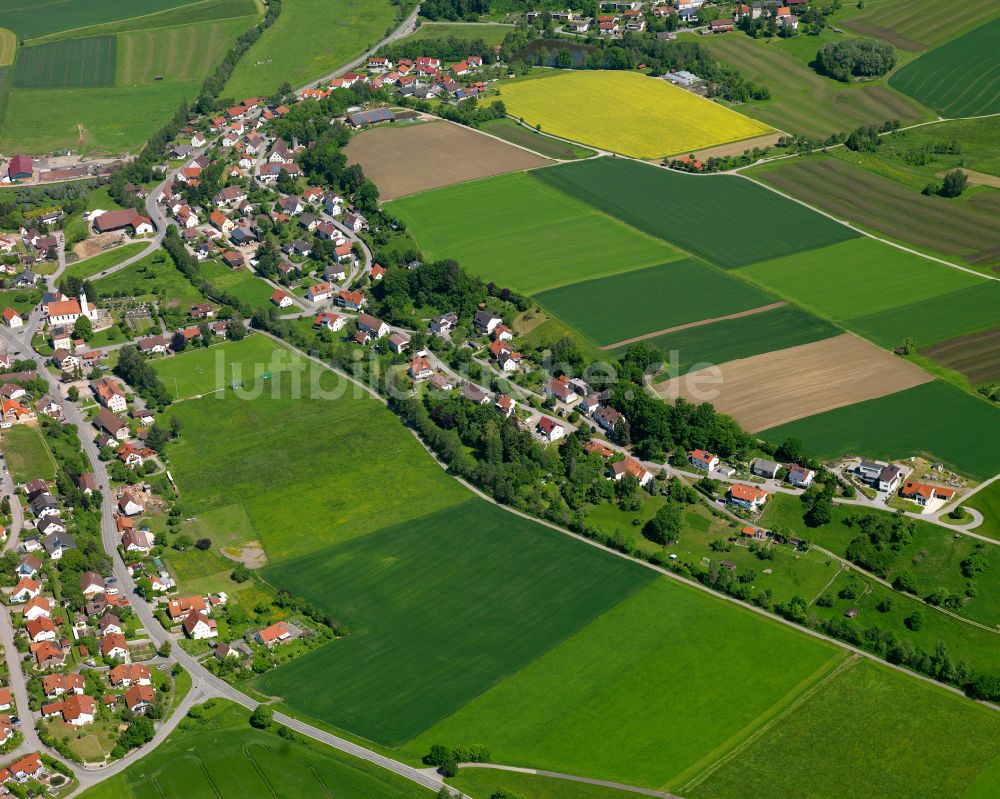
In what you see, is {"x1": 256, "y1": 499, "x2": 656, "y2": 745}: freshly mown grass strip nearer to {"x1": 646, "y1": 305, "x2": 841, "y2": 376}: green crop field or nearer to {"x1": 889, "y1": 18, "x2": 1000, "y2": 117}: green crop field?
{"x1": 646, "y1": 305, "x2": 841, "y2": 376}: green crop field

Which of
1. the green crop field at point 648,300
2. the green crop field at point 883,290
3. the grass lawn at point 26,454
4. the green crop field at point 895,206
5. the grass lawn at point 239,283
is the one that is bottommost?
the grass lawn at point 26,454

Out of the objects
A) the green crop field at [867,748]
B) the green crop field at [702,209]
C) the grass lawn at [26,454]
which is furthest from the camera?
the green crop field at [702,209]

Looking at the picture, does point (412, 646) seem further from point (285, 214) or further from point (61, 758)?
point (285, 214)

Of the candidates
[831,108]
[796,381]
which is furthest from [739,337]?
[831,108]

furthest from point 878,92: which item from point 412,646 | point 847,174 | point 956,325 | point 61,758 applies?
point 61,758

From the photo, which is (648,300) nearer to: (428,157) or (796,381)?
(796,381)

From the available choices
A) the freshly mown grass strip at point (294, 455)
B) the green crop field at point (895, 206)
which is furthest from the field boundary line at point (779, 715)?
the green crop field at point (895, 206)

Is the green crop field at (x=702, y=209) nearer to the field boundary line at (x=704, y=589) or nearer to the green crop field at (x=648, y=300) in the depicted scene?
the green crop field at (x=648, y=300)
